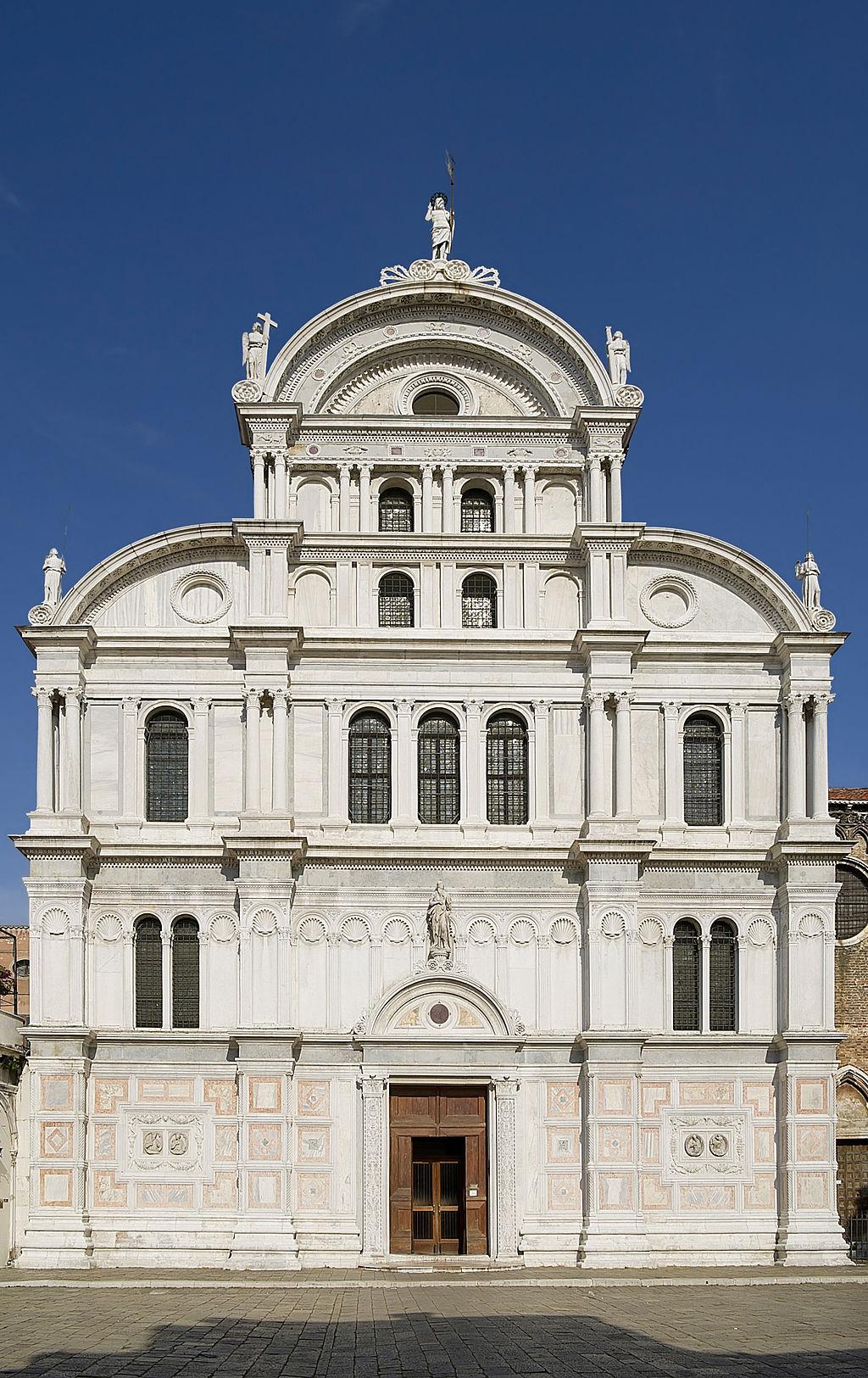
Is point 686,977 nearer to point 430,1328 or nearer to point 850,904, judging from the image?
point 850,904

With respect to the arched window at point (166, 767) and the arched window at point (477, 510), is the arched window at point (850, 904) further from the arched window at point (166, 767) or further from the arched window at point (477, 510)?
the arched window at point (166, 767)

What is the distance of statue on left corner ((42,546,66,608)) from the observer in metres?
34.6

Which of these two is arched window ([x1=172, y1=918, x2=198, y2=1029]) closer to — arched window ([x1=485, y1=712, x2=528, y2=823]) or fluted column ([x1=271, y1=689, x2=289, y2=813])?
fluted column ([x1=271, y1=689, x2=289, y2=813])

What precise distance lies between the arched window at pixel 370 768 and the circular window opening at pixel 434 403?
701cm

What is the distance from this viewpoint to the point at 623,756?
33.9 meters

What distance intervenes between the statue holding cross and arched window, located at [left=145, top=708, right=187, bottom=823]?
753 cm

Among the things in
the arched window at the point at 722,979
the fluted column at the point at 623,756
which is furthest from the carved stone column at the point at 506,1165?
the fluted column at the point at 623,756

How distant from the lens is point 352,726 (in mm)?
34594

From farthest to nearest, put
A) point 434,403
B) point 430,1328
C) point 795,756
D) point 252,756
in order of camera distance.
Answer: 1. point 434,403
2. point 795,756
3. point 252,756
4. point 430,1328

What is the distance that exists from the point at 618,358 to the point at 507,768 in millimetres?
9290

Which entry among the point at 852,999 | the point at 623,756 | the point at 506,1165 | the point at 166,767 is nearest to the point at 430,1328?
the point at 506,1165

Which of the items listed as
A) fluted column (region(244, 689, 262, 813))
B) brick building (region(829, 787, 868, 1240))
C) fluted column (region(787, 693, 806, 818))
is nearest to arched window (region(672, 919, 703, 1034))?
fluted column (region(787, 693, 806, 818))

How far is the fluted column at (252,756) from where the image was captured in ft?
110

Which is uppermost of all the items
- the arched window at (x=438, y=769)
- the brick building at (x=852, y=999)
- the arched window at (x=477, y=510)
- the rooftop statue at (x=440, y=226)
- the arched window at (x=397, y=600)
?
the rooftop statue at (x=440, y=226)
